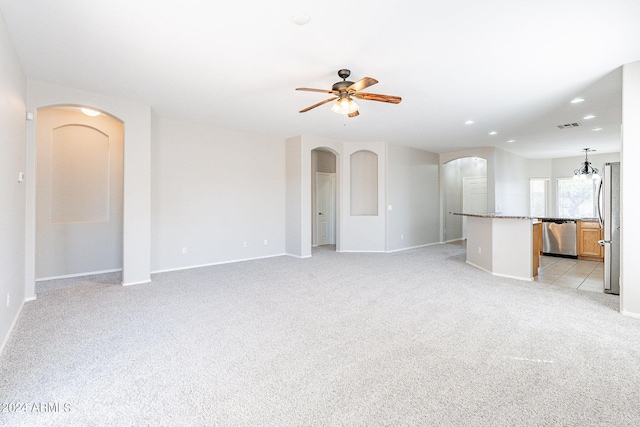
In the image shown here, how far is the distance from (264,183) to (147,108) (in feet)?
8.84

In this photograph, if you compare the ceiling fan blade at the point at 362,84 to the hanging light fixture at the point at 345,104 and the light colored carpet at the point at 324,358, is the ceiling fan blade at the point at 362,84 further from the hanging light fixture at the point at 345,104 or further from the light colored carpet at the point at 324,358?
the light colored carpet at the point at 324,358

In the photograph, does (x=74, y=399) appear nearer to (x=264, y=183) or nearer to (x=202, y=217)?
(x=202, y=217)

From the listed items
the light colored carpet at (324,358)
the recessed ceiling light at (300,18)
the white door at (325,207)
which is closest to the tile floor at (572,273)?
the light colored carpet at (324,358)

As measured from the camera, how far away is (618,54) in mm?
3141

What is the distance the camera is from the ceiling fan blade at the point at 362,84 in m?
3.07

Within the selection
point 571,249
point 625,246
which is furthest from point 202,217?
point 571,249

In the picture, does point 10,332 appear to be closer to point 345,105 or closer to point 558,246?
point 345,105

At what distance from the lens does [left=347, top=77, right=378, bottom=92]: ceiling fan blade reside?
3.07 m

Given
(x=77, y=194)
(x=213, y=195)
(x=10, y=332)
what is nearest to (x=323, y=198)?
(x=213, y=195)

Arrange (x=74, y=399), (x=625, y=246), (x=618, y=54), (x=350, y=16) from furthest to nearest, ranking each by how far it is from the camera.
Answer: (x=625, y=246) → (x=618, y=54) → (x=350, y=16) → (x=74, y=399)

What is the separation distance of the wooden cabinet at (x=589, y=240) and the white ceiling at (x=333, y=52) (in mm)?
2477

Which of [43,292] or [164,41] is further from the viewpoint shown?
[43,292]

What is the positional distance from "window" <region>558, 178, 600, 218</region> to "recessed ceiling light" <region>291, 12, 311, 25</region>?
10680 millimetres

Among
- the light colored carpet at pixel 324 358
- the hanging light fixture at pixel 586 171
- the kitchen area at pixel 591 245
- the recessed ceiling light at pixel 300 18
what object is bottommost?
the light colored carpet at pixel 324 358
